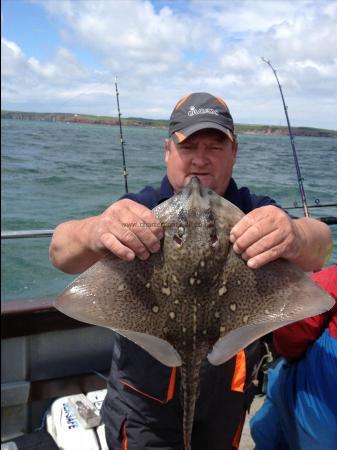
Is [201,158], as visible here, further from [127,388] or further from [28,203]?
[28,203]

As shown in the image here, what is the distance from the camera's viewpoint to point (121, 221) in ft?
5.85

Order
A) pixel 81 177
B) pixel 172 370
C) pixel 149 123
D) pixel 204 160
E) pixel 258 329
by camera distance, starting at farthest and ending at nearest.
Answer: pixel 81 177 → pixel 149 123 → pixel 204 160 → pixel 172 370 → pixel 258 329

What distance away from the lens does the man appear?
2.16 m

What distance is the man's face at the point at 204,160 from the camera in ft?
7.73

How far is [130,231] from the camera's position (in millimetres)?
1703

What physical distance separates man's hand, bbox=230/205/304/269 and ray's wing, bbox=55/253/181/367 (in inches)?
14.3

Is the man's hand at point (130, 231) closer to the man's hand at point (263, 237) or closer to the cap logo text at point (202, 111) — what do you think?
the man's hand at point (263, 237)

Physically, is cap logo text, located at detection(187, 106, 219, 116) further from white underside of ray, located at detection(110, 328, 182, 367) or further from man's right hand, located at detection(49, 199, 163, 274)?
white underside of ray, located at detection(110, 328, 182, 367)

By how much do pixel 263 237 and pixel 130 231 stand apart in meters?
0.55

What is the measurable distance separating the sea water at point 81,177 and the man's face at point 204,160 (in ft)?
3.02

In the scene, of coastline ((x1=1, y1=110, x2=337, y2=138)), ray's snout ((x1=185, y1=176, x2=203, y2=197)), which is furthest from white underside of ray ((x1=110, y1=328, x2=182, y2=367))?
coastline ((x1=1, y1=110, x2=337, y2=138))

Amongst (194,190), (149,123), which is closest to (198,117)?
(194,190)

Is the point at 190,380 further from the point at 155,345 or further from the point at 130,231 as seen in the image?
the point at 130,231

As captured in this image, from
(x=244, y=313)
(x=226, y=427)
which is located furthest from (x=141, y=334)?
(x=226, y=427)
